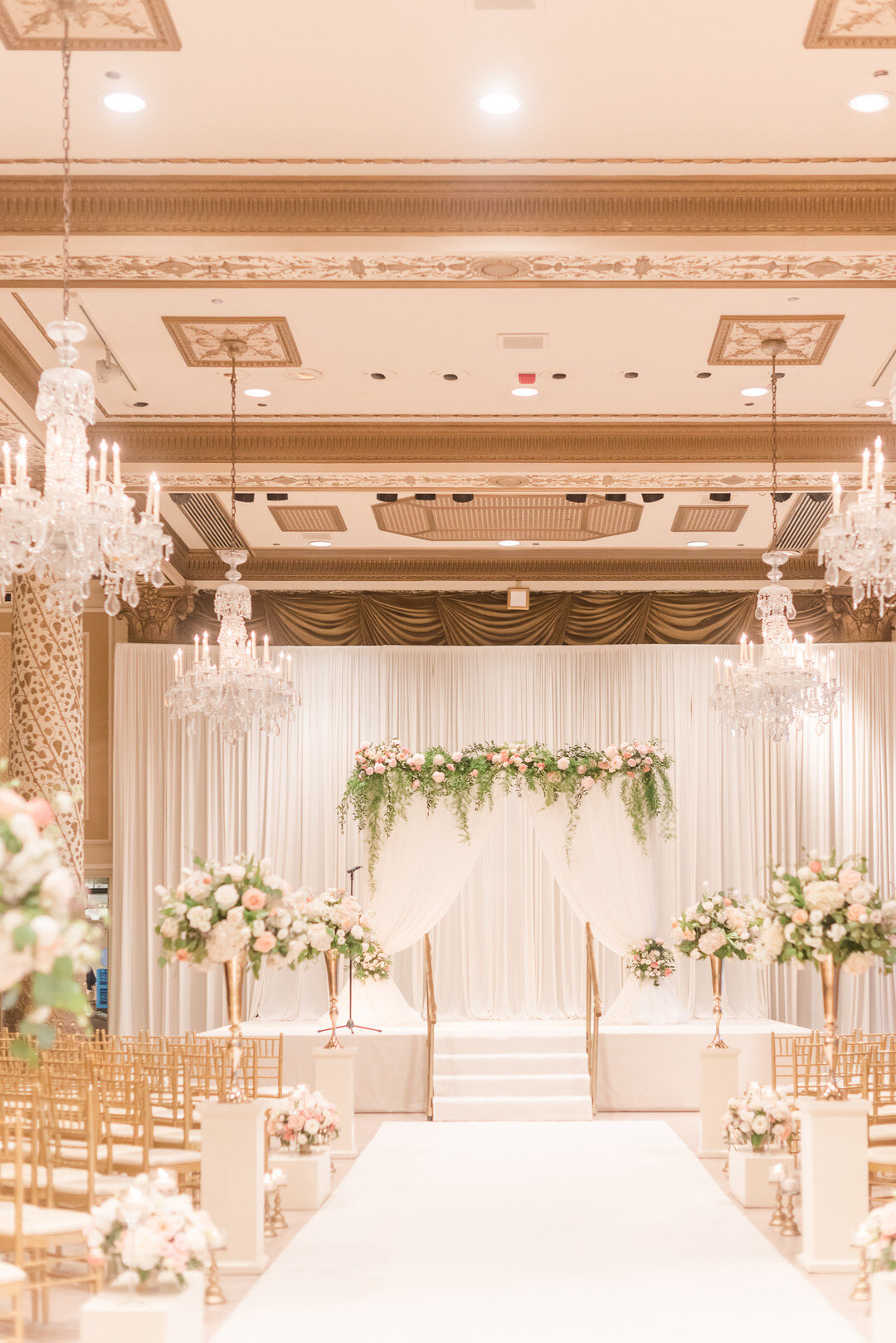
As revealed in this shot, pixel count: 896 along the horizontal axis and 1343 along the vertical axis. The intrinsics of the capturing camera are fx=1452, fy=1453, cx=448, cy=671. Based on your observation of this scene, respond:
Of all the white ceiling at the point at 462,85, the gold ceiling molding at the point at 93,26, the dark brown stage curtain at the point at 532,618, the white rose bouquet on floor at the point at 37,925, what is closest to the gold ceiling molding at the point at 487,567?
the dark brown stage curtain at the point at 532,618

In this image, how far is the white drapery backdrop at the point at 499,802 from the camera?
1439 cm

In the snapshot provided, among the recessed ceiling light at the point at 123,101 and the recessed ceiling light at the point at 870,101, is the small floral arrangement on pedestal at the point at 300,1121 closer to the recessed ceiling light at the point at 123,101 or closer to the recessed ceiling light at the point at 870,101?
the recessed ceiling light at the point at 123,101

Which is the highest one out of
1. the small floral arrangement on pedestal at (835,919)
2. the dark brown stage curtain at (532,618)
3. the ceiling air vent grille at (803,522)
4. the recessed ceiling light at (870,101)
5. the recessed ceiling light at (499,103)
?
the recessed ceiling light at (499,103)

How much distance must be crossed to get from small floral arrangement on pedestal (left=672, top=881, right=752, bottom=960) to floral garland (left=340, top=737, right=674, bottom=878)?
2619 millimetres

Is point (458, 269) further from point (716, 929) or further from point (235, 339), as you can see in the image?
point (716, 929)

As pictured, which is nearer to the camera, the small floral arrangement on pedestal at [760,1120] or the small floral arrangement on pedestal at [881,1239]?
the small floral arrangement on pedestal at [881,1239]

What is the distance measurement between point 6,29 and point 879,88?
3.55 metres

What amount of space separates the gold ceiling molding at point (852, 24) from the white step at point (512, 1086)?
869 centimetres

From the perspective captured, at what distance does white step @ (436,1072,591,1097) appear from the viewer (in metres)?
12.0

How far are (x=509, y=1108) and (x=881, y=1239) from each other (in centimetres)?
665

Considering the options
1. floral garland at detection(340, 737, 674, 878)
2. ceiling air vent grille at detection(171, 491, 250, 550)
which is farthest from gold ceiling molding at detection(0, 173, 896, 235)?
floral garland at detection(340, 737, 674, 878)

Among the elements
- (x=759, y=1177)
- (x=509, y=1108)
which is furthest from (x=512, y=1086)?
(x=759, y=1177)

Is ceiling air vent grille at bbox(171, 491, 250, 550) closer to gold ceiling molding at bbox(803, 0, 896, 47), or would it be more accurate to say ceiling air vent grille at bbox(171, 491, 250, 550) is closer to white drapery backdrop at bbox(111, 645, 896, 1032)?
white drapery backdrop at bbox(111, 645, 896, 1032)

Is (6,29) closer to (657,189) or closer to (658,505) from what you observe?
(657,189)
